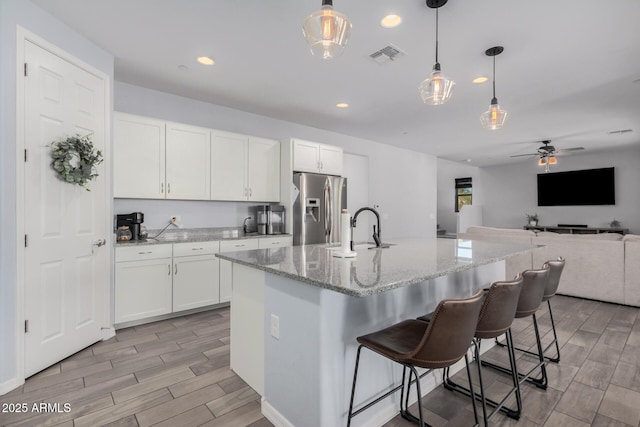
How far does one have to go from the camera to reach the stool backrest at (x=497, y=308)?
1630 millimetres

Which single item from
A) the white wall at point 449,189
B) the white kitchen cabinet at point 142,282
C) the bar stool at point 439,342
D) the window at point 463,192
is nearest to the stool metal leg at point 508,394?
the bar stool at point 439,342

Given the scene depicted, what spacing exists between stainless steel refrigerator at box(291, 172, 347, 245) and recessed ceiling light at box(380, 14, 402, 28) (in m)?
2.34

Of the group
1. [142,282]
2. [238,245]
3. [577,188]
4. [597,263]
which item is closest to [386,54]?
[238,245]

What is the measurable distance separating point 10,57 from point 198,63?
4.50 feet

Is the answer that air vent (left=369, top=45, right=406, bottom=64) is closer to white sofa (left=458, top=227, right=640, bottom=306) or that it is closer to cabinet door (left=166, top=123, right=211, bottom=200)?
cabinet door (left=166, top=123, right=211, bottom=200)

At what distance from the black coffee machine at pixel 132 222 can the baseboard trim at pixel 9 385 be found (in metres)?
1.58

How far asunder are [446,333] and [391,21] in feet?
Answer: 7.25

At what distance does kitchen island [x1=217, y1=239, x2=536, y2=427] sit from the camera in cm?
150

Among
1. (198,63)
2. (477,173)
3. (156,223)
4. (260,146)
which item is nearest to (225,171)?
(260,146)

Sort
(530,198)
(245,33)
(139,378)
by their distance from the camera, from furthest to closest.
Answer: (530,198), (245,33), (139,378)

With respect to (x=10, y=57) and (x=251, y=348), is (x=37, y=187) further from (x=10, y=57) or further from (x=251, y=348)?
(x=251, y=348)

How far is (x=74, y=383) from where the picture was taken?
2.20 metres

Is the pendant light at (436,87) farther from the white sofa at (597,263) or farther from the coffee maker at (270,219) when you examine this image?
the white sofa at (597,263)

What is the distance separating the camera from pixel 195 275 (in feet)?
11.8
